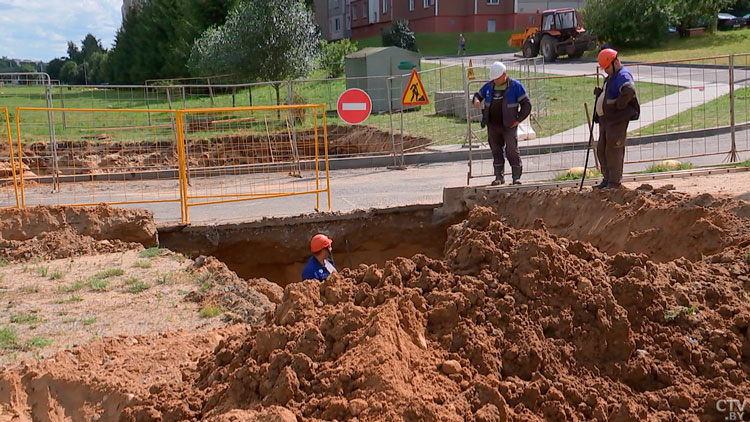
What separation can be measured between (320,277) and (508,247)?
91.7 inches

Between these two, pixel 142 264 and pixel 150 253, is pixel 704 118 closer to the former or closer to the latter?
pixel 150 253

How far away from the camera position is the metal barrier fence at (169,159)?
1426 cm

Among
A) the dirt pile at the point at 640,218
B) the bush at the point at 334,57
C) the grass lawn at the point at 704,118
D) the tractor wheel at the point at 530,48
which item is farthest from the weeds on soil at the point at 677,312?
the tractor wheel at the point at 530,48

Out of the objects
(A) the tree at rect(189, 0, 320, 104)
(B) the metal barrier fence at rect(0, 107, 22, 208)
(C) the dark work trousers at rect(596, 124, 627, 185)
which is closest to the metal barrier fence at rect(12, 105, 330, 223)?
(B) the metal barrier fence at rect(0, 107, 22, 208)

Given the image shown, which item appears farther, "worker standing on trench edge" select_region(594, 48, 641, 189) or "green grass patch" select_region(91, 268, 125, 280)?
"worker standing on trench edge" select_region(594, 48, 641, 189)

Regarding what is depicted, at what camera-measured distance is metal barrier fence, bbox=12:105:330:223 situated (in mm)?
14258

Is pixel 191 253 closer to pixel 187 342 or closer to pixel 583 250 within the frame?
pixel 187 342

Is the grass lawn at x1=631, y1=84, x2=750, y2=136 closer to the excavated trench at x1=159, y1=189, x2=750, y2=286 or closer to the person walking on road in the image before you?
the excavated trench at x1=159, y1=189, x2=750, y2=286

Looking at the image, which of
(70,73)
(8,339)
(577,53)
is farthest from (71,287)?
(70,73)

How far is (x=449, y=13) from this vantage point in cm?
4816

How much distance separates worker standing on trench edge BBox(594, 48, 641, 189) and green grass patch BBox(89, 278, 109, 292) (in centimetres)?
618

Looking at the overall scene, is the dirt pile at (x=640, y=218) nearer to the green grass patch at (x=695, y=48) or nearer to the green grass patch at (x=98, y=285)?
the green grass patch at (x=98, y=285)

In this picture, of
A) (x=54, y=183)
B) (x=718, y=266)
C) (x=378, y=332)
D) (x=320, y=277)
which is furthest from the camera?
(x=54, y=183)

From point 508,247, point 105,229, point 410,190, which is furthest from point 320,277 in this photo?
point 410,190
